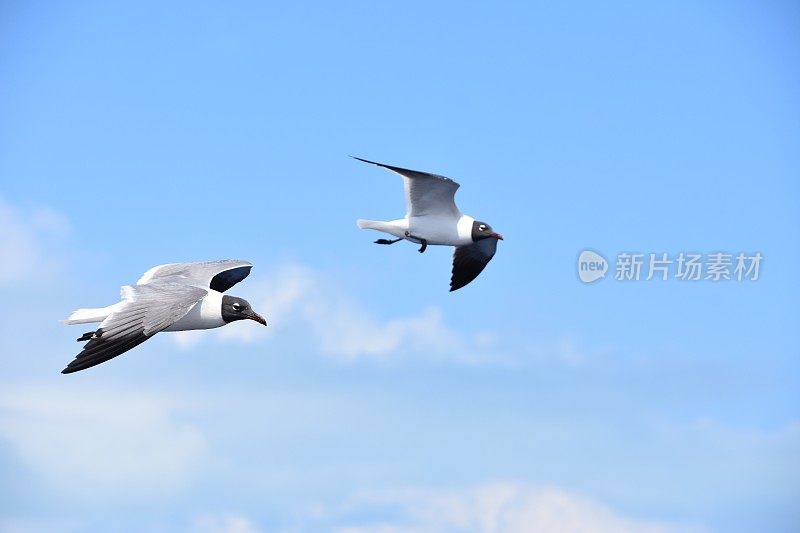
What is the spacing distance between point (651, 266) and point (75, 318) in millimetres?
11159

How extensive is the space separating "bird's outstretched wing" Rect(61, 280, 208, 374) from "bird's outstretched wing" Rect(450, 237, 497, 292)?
8097 mm

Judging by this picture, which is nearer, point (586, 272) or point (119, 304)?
point (119, 304)

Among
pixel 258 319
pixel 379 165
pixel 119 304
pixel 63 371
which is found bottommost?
pixel 63 371

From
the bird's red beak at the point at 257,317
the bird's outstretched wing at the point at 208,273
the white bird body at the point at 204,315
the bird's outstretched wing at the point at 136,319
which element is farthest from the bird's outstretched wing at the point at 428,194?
the bird's outstretched wing at the point at 136,319

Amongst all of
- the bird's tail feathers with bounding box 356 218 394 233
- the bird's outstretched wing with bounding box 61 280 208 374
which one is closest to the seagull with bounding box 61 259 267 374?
the bird's outstretched wing with bounding box 61 280 208 374

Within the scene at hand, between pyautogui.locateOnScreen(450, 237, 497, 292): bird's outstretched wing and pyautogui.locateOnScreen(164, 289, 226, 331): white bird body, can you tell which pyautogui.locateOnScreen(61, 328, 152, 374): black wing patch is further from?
pyautogui.locateOnScreen(450, 237, 497, 292): bird's outstretched wing

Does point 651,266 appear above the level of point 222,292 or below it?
above

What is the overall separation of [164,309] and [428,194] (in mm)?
7226

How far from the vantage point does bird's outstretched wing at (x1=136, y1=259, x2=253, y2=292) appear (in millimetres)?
20750

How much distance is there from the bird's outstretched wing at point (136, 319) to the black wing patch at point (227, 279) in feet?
9.43

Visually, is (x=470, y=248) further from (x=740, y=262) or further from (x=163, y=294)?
(x=163, y=294)

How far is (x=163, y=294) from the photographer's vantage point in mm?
18141

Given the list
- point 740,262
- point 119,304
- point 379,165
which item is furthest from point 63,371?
point 740,262

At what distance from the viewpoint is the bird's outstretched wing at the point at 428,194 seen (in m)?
22.2
